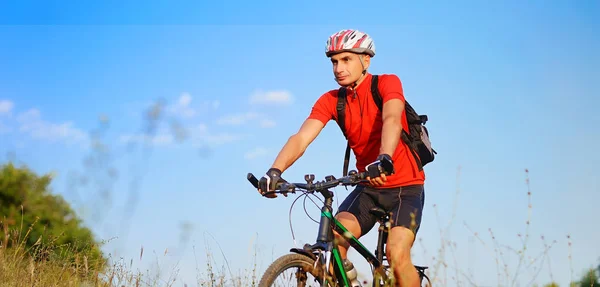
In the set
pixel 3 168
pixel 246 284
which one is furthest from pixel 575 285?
pixel 3 168

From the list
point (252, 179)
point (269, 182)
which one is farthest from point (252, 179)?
point (269, 182)

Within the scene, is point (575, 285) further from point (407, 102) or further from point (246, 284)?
point (246, 284)

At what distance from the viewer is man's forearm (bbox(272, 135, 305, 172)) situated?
538 cm

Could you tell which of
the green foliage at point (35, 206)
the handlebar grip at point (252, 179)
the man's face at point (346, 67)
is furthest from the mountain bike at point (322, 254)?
the green foliage at point (35, 206)

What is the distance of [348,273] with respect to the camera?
4992mm

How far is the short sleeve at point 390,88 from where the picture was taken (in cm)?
544

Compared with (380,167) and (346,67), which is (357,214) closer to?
(380,167)

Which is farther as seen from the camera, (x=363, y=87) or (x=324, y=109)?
(x=324, y=109)

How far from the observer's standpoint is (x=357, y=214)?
17.6 feet

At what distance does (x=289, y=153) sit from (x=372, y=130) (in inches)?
24.8

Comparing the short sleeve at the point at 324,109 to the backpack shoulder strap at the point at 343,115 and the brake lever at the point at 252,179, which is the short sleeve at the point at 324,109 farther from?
the brake lever at the point at 252,179

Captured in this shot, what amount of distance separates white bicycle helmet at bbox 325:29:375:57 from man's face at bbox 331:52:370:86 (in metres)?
0.05

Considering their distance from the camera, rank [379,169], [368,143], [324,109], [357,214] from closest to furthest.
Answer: [379,169], [357,214], [368,143], [324,109]

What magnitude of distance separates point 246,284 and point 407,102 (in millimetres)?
2150
